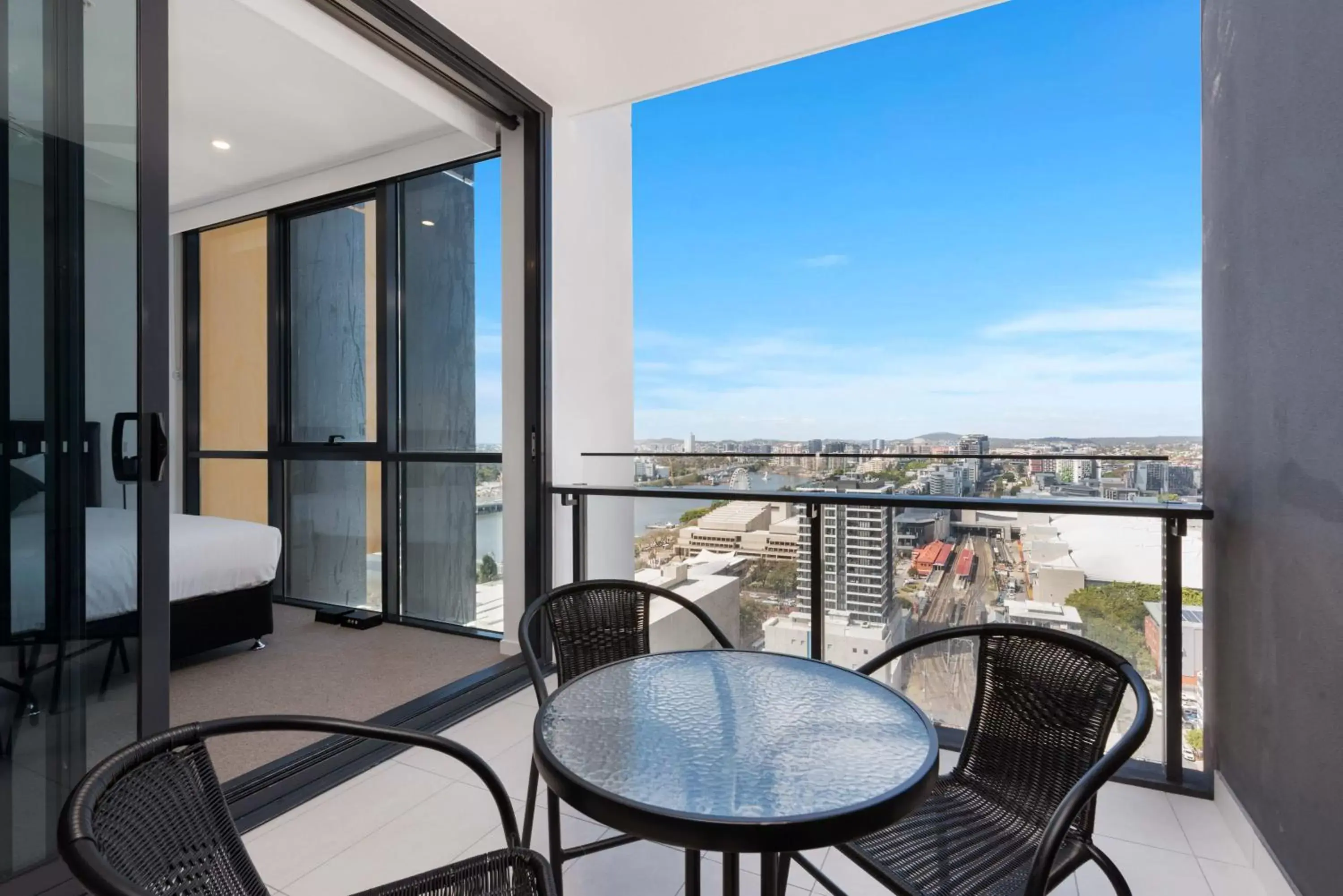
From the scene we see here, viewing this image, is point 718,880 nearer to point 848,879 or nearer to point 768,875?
point 848,879

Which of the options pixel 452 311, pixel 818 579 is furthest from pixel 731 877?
pixel 452 311

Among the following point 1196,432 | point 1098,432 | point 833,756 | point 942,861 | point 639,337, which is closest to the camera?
point 833,756

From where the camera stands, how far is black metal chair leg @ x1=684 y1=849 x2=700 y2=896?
129 cm

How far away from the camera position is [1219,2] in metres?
1.96

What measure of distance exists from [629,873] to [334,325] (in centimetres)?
417

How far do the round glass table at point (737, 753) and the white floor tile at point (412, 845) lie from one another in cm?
81

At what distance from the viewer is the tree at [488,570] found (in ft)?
12.7

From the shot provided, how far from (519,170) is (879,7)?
5.96 ft

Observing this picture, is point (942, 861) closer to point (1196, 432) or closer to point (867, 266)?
point (1196, 432)

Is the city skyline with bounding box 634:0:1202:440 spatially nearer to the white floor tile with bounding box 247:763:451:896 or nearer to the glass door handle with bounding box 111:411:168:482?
the white floor tile with bounding box 247:763:451:896

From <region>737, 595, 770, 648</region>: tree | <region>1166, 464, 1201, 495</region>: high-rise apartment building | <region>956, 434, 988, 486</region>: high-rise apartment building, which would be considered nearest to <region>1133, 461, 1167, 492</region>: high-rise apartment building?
<region>1166, 464, 1201, 495</region>: high-rise apartment building

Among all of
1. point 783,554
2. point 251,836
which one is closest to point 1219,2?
point 783,554

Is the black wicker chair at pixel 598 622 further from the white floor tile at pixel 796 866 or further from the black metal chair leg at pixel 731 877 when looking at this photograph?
the black metal chair leg at pixel 731 877

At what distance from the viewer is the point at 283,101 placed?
3486 millimetres
